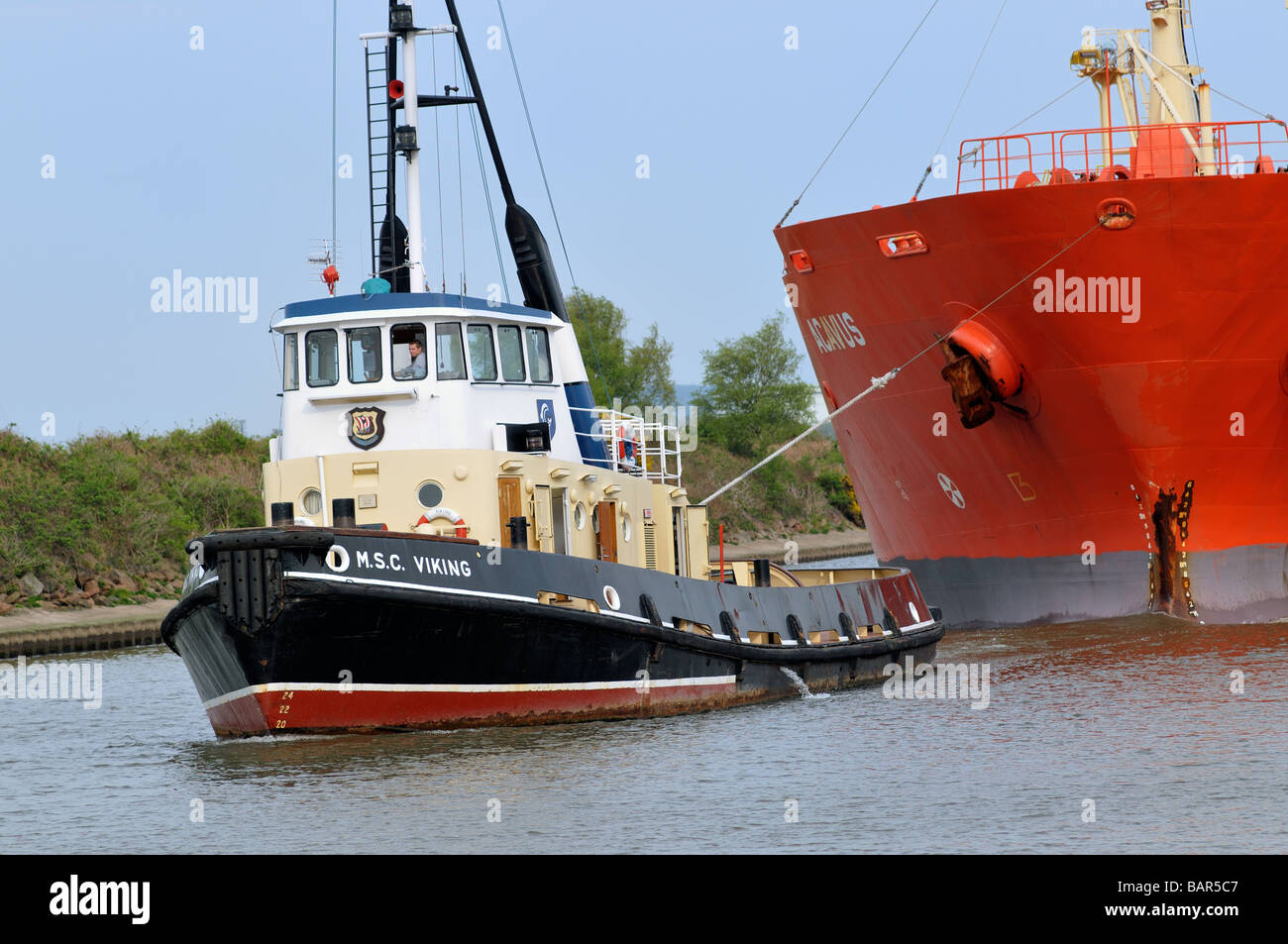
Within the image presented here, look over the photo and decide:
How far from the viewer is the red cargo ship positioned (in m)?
18.7

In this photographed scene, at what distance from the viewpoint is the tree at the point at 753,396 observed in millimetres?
67812

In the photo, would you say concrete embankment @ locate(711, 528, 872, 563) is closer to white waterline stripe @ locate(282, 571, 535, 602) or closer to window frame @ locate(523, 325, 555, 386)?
window frame @ locate(523, 325, 555, 386)

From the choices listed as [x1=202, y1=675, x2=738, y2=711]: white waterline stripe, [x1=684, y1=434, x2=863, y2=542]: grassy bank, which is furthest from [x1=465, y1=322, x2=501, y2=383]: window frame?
[x1=684, y1=434, x2=863, y2=542]: grassy bank

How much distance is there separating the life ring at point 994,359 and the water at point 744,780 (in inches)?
179

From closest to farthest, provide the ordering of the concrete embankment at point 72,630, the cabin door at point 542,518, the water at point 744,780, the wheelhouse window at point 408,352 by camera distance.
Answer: the water at point 744,780 < the cabin door at point 542,518 < the wheelhouse window at point 408,352 < the concrete embankment at point 72,630

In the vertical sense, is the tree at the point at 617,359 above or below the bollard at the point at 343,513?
above

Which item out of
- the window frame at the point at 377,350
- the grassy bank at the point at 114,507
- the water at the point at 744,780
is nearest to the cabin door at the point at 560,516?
the water at the point at 744,780

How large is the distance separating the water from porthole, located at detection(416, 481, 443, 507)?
192cm

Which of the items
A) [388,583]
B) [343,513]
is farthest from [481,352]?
[388,583]

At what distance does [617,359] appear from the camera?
64.0m

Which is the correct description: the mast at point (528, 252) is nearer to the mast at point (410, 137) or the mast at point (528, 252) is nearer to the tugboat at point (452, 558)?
the tugboat at point (452, 558)

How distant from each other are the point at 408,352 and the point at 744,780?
498 centimetres

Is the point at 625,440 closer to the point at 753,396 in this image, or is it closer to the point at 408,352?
the point at 408,352

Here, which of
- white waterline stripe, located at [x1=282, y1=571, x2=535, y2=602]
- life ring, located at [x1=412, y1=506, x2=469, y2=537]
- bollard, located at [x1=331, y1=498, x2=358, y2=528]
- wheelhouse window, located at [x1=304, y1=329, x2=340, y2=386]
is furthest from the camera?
wheelhouse window, located at [x1=304, y1=329, x2=340, y2=386]
